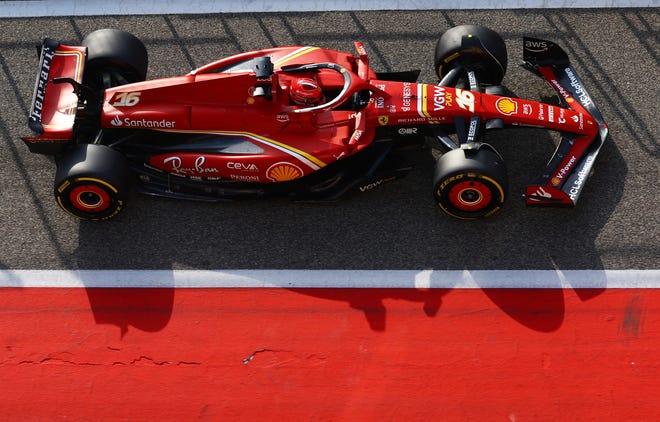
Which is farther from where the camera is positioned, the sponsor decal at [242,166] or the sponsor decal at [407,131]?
the sponsor decal at [407,131]

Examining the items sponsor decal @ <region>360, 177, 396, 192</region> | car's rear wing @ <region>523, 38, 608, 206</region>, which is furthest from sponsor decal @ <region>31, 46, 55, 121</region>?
car's rear wing @ <region>523, 38, 608, 206</region>

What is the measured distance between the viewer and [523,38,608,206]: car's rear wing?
7.61 meters

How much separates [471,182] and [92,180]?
370 centimetres

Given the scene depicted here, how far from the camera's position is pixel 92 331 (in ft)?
24.4

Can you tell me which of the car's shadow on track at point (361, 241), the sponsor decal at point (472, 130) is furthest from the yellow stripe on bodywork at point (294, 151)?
the sponsor decal at point (472, 130)

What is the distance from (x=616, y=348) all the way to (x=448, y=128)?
2.73 meters

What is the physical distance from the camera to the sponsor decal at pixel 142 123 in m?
7.75

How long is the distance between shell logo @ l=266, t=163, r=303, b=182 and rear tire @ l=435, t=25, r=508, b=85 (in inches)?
88.4

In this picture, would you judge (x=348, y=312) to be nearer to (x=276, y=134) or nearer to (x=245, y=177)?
(x=245, y=177)

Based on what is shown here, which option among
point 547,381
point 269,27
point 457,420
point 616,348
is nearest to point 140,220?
point 269,27

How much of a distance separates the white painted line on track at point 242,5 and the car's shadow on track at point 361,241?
2.76 m

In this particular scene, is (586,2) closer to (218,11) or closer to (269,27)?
(269,27)

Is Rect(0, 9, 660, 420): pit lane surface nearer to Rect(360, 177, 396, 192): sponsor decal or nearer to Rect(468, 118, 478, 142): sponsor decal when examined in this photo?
Rect(360, 177, 396, 192): sponsor decal

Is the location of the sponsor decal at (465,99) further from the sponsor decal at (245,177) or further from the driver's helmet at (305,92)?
the sponsor decal at (245,177)
